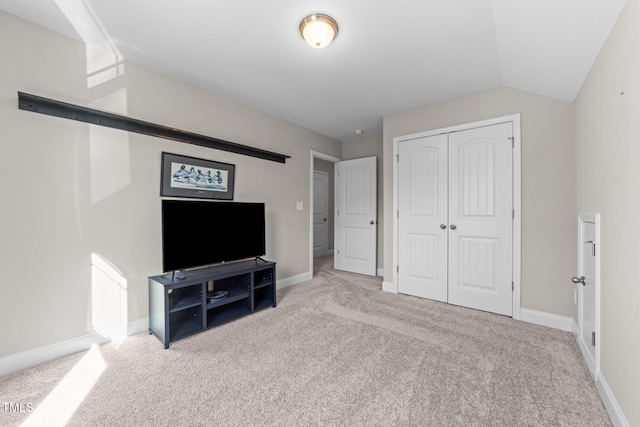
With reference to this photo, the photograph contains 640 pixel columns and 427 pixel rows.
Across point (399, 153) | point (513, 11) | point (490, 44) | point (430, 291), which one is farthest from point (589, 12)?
point (430, 291)

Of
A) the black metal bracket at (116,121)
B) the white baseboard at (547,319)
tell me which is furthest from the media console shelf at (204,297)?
the white baseboard at (547,319)

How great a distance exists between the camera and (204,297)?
2.36 meters

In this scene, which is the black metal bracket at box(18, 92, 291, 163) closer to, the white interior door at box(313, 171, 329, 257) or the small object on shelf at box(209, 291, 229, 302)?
the small object on shelf at box(209, 291, 229, 302)

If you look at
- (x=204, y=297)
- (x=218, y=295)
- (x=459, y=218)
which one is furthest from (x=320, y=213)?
(x=204, y=297)

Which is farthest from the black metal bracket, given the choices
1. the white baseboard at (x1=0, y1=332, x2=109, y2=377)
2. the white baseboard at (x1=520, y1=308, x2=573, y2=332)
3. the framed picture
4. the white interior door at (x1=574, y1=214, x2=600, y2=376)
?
the white baseboard at (x1=520, y1=308, x2=573, y2=332)

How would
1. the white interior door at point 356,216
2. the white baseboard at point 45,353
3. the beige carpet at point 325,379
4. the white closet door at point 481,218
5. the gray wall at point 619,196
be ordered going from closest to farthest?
the gray wall at point 619,196, the beige carpet at point 325,379, the white baseboard at point 45,353, the white closet door at point 481,218, the white interior door at point 356,216

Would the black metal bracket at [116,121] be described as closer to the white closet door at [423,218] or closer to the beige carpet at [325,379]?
the beige carpet at [325,379]

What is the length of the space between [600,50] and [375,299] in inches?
113

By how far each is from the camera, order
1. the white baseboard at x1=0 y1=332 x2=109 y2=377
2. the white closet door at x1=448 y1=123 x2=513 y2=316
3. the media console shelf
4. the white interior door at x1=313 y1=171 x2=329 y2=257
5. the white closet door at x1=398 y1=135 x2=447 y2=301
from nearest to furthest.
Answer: the white baseboard at x1=0 y1=332 x2=109 y2=377, the media console shelf, the white closet door at x1=448 y1=123 x2=513 y2=316, the white closet door at x1=398 y1=135 x2=447 y2=301, the white interior door at x1=313 y1=171 x2=329 y2=257

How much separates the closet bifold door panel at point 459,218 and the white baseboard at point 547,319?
0.14m

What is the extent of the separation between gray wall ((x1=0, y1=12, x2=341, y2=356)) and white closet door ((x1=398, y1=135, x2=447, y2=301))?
2.50 metres

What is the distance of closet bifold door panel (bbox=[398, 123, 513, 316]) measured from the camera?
9.12ft

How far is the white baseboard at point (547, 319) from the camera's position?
2.44 metres

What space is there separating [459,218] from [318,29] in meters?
2.45
